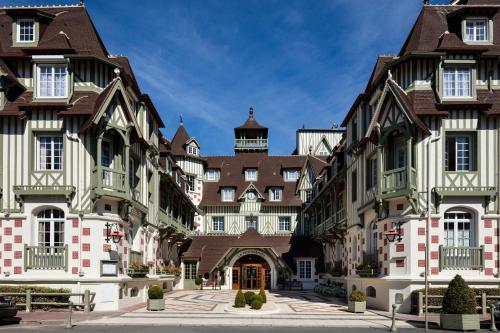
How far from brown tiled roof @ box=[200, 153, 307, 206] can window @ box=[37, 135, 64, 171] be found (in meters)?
28.2

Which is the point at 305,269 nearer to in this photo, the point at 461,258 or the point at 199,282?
the point at 199,282

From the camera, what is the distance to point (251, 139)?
60188mm

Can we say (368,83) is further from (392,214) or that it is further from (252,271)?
(252,271)

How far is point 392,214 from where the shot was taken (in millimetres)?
22297

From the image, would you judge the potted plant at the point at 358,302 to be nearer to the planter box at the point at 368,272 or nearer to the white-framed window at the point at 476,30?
the planter box at the point at 368,272

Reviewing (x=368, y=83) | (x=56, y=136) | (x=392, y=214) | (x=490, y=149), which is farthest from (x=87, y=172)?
(x=490, y=149)

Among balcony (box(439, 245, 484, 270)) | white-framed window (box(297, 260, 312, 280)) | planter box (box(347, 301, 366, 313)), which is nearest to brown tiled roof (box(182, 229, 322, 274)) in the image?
white-framed window (box(297, 260, 312, 280))

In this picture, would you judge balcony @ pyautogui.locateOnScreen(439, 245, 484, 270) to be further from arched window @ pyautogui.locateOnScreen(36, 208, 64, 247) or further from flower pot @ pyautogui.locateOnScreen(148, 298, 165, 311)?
arched window @ pyautogui.locateOnScreen(36, 208, 64, 247)

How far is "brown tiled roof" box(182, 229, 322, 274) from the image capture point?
139 ft

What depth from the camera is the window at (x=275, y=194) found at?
5072cm

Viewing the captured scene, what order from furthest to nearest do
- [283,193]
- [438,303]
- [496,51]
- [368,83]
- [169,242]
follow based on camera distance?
[283,193]
[169,242]
[368,83]
[496,51]
[438,303]

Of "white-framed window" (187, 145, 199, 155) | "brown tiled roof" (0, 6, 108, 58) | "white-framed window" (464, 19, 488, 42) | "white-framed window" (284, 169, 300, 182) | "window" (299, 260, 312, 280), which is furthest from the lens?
"white-framed window" (284, 169, 300, 182)

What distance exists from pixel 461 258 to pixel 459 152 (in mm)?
4338

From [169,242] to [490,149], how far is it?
2372 centimetres
